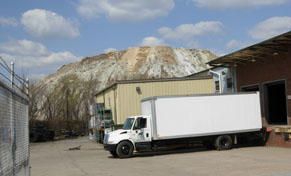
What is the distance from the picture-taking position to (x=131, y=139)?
58.5ft

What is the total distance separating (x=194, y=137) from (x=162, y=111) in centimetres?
225

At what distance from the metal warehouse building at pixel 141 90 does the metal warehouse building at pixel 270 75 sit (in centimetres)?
369

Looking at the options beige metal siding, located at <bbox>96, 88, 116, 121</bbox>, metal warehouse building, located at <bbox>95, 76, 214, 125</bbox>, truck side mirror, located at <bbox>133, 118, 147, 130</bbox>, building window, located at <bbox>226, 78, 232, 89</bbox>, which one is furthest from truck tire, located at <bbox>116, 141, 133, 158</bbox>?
building window, located at <bbox>226, 78, 232, 89</bbox>

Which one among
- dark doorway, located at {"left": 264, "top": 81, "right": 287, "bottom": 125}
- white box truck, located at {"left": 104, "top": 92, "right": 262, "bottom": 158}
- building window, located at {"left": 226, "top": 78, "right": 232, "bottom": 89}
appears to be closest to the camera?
white box truck, located at {"left": 104, "top": 92, "right": 262, "bottom": 158}

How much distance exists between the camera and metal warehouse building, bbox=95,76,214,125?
2670 centimetres

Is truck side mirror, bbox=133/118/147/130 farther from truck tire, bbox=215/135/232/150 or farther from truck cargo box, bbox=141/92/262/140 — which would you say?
truck tire, bbox=215/135/232/150

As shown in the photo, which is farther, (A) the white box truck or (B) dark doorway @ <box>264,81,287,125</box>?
(B) dark doorway @ <box>264,81,287,125</box>

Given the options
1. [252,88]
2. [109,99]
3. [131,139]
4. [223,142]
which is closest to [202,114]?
[223,142]

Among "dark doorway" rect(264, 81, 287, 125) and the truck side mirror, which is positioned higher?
"dark doorway" rect(264, 81, 287, 125)

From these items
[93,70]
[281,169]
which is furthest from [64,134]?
[93,70]

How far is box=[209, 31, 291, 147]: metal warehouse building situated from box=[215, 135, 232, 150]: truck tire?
259 centimetres

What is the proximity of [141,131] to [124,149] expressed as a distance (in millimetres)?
1259

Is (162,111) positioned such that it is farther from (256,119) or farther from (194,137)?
(256,119)

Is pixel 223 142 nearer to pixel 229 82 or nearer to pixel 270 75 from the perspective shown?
pixel 270 75
